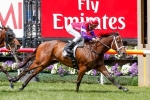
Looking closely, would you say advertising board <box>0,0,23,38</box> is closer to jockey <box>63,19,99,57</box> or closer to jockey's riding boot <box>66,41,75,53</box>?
jockey <box>63,19,99,57</box>

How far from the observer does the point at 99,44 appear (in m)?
13.0

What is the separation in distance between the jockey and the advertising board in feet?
13.5

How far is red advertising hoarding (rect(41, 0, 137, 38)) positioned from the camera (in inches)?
642

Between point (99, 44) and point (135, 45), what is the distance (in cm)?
366

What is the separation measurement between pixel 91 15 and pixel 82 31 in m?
3.81

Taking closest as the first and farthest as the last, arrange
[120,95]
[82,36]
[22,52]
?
[120,95] → [82,36] → [22,52]

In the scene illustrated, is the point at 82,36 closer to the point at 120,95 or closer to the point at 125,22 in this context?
the point at 120,95

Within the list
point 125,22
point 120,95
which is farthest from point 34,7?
point 120,95

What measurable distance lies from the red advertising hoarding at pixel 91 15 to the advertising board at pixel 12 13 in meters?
0.80

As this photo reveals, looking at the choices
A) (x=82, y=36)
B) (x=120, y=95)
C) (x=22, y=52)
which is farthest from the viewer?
(x=22, y=52)

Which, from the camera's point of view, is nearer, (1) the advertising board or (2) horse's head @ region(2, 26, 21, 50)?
(2) horse's head @ region(2, 26, 21, 50)

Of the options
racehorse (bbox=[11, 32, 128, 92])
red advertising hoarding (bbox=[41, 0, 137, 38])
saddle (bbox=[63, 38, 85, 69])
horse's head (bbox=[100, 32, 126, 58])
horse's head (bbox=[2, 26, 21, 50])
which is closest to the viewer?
horse's head (bbox=[100, 32, 126, 58])

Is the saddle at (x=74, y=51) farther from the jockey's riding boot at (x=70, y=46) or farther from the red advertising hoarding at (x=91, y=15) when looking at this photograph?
the red advertising hoarding at (x=91, y=15)

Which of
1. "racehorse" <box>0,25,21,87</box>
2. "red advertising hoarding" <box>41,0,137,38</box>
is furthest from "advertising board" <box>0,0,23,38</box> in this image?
"racehorse" <box>0,25,21,87</box>
